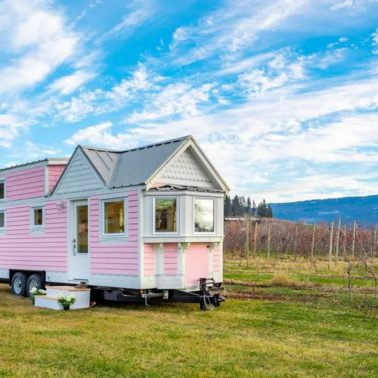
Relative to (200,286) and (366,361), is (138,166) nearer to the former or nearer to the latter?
(200,286)

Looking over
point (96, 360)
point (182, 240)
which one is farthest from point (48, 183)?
point (96, 360)

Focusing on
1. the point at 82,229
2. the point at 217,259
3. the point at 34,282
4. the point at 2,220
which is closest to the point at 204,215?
the point at 217,259

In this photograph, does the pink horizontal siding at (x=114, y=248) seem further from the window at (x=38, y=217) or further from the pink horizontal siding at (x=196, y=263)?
the window at (x=38, y=217)

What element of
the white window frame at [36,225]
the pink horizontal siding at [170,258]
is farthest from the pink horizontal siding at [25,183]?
the pink horizontal siding at [170,258]

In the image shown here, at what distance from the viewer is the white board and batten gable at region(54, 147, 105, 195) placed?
13891mm

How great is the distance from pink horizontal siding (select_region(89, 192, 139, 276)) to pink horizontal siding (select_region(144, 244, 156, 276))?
0.19m

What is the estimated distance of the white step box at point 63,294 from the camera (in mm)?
12969

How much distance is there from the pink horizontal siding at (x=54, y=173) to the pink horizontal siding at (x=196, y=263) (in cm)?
467

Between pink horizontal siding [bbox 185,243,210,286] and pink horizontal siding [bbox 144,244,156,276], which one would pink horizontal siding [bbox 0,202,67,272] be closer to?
pink horizontal siding [bbox 144,244,156,276]

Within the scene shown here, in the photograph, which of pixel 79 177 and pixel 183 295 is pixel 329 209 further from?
pixel 183 295

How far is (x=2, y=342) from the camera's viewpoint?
8672mm

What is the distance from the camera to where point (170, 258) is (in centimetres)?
1276

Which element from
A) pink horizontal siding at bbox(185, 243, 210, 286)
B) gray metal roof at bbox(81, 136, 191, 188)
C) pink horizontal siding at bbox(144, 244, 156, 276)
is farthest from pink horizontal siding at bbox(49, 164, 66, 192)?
pink horizontal siding at bbox(185, 243, 210, 286)

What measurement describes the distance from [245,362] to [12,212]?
450 inches
